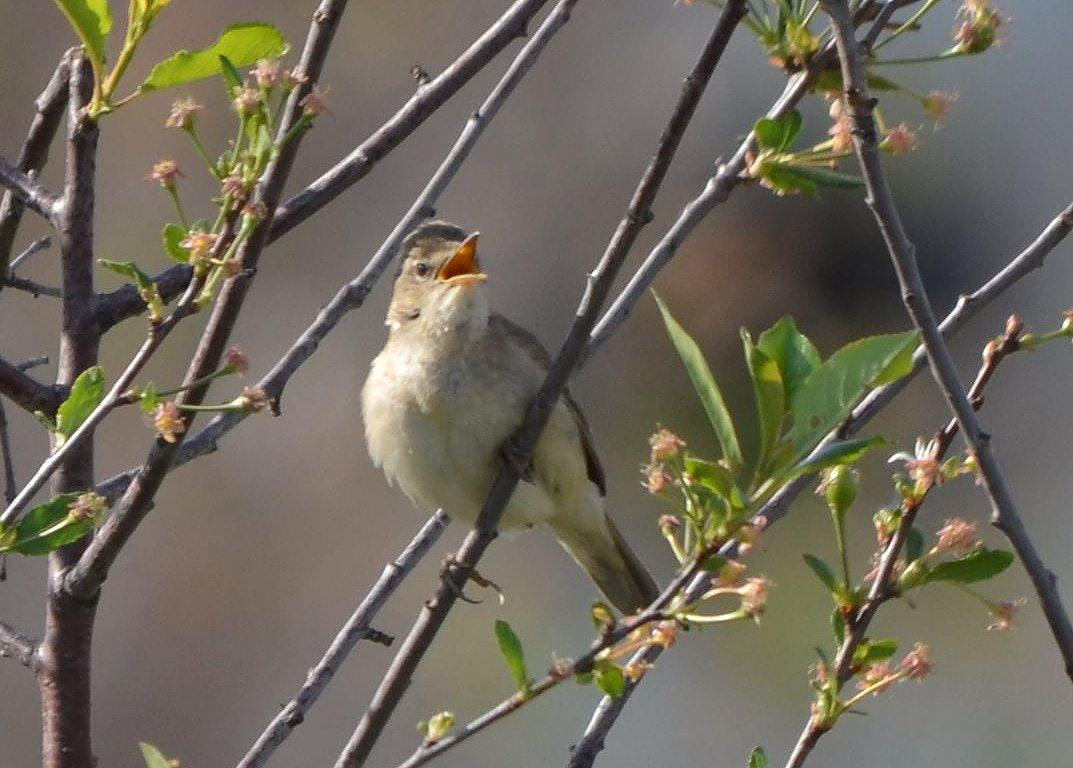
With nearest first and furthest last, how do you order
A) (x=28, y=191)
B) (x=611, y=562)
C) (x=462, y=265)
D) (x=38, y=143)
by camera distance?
(x=28, y=191) < (x=38, y=143) < (x=462, y=265) < (x=611, y=562)

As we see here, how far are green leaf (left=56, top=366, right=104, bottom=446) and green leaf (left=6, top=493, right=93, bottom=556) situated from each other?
8 cm

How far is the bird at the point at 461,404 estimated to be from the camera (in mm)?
3434

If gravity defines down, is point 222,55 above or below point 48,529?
above

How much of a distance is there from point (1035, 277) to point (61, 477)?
8067 mm

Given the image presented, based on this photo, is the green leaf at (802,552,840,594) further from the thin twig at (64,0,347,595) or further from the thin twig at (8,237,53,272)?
the thin twig at (8,237,53,272)

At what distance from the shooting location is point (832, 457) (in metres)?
1.79

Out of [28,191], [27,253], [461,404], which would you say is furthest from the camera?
[461,404]

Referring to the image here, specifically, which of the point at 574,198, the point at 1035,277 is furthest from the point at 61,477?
the point at 1035,277

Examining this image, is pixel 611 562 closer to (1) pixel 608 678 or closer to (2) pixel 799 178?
(1) pixel 608 678

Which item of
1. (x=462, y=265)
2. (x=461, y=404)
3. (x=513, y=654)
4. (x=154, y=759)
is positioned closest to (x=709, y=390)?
(x=513, y=654)

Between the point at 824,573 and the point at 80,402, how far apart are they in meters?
0.90

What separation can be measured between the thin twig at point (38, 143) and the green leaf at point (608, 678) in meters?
1.20

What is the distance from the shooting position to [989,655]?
33.9 feet

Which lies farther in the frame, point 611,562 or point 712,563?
point 611,562
